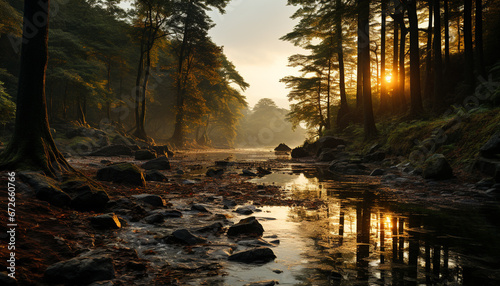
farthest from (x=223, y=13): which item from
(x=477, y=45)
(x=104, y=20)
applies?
(x=477, y=45)

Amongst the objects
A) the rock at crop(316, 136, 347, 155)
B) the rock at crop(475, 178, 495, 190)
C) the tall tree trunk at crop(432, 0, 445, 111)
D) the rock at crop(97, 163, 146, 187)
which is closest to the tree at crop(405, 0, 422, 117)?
the tall tree trunk at crop(432, 0, 445, 111)

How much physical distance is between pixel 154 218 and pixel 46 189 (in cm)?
163

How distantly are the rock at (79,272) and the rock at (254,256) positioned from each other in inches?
49.4

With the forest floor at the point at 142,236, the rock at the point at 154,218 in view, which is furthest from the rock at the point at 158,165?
the rock at the point at 154,218

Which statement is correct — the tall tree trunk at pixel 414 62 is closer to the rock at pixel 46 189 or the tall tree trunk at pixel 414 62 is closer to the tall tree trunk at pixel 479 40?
the tall tree trunk at pixel 479 40

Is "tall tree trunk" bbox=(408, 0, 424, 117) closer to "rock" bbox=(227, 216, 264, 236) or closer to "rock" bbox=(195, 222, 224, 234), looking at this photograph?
"rock" bbox=(227, 216, 264, 236)

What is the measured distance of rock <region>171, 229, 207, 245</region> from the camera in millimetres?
3699

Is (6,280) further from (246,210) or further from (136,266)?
(246,210)

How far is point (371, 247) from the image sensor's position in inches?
139

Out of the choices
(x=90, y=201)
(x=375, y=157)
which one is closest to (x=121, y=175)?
(x=90, y=201)

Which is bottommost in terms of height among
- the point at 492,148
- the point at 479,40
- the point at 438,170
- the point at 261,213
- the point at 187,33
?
the point at 261,213

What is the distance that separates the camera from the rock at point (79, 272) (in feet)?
8.04

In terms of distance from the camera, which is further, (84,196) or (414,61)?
(414,61)

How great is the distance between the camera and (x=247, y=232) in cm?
415
